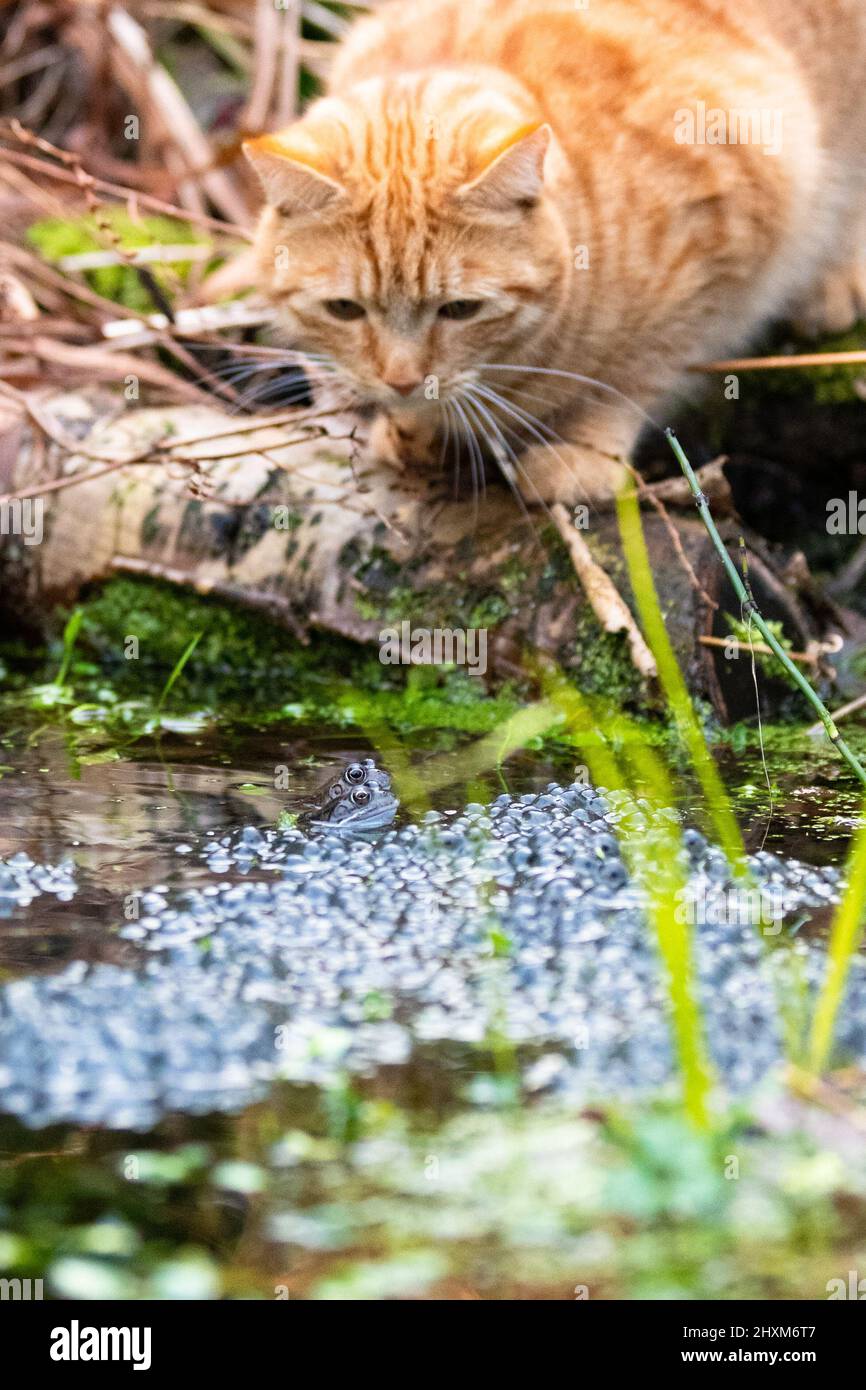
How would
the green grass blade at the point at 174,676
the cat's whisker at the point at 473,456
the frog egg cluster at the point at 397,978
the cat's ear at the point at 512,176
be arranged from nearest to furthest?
the frog egg cluster at the point at 397,978 → the cat's ear at the point at 512,176 → the cat's whisker at the point at 473,456 → the green grass blade at the point at 174,676

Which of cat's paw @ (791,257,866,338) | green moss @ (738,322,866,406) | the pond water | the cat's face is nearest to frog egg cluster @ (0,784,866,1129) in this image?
the pond water

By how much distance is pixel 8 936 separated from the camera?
65.7 inches

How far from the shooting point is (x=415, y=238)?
97.4 inches

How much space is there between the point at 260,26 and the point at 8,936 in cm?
388

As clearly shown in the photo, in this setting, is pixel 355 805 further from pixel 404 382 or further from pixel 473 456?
pixel 473 456

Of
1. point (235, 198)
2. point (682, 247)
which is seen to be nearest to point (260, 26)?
point (235, 198)

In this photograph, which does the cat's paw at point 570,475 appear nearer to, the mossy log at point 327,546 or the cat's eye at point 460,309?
the mossy log at point 327,546

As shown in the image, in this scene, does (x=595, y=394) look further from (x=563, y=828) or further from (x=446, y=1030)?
(x=446, y=1030)

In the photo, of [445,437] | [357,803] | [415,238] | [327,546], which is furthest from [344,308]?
[357,803]

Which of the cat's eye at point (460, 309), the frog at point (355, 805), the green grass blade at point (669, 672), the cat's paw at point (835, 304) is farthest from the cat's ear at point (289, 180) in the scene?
the cat's paw at point (835, 304)

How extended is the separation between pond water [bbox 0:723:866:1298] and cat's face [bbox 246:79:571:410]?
1.09 m

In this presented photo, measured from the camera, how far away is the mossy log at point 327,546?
2.60 m

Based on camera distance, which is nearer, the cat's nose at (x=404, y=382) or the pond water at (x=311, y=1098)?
the pond water at (x=311, y=1098)
